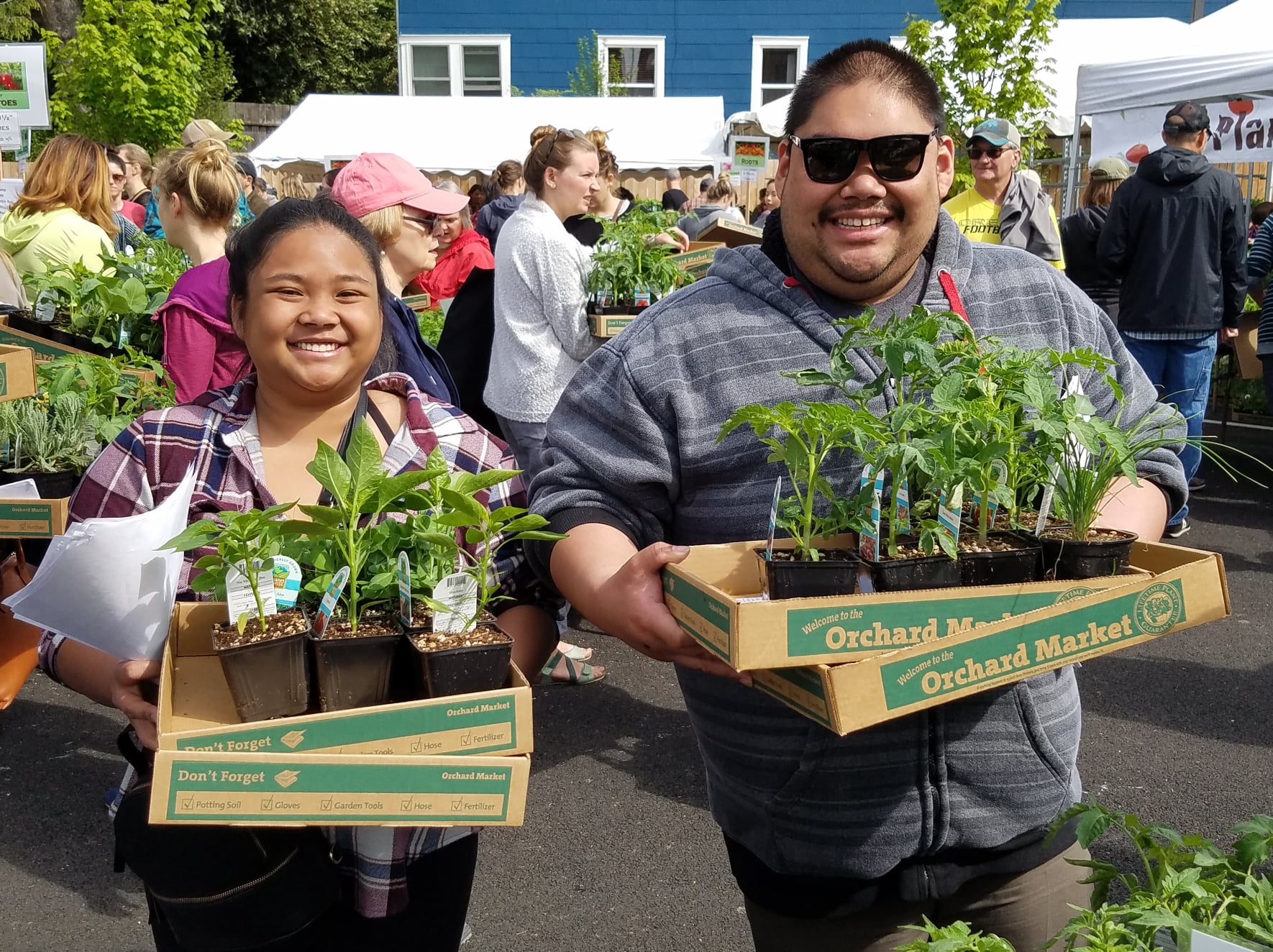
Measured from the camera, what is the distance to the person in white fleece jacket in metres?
4.82

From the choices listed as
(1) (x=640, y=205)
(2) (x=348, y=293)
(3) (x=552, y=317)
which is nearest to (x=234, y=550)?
(2) (x=348, y=293)

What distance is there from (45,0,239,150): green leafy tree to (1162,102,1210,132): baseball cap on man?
11638 millimetres

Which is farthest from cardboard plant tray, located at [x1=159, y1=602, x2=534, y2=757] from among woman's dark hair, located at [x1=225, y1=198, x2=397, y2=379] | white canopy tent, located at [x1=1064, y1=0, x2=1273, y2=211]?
white canopy tent, located at [x1=1064, y1=0, x2=1273, y2=211]

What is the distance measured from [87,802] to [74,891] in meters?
0.57

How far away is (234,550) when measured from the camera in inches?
66.1

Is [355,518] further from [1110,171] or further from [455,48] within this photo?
[455,48]

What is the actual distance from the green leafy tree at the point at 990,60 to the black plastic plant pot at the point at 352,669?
384 inches

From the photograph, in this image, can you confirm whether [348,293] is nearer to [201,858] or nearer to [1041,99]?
[201,858]

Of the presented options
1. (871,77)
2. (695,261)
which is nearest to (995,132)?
(695,261)

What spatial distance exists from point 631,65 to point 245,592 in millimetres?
21822

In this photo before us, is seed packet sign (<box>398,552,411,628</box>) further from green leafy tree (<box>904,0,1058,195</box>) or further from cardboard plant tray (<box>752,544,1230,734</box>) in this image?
green leafy tree (<box>904,0,1058,195</box>)

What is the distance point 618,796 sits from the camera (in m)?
4.05

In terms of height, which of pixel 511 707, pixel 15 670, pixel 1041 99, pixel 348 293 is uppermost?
pixel 1041 99

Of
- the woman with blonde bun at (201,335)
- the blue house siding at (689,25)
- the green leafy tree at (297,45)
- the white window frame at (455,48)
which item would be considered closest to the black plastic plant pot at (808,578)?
the woman with blonde bun at (201,335)
